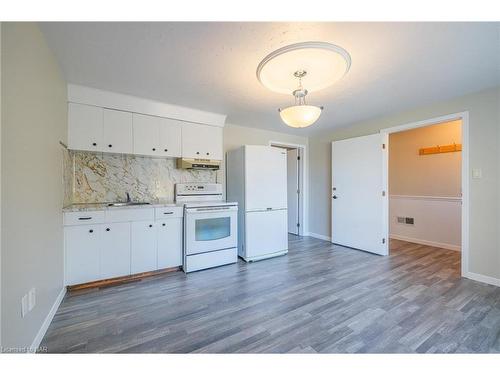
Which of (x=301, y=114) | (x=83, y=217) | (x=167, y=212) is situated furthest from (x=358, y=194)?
(x=83, y=217)

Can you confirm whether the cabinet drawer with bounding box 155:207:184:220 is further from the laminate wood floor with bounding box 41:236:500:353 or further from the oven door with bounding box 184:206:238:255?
the laminate wood floor with bounding box 41:236:500:353

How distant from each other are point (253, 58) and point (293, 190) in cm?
347

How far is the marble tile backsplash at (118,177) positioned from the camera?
2637 millimetres

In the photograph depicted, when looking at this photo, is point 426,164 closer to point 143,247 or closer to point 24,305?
point 143,247

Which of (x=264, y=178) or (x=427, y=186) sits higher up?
(x=264, y=178)

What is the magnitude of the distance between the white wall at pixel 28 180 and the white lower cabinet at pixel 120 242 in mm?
295

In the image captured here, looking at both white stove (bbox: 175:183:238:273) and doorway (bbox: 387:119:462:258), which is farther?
doorway (bbox: 387:119:462:258)

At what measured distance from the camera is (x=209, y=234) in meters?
2.83

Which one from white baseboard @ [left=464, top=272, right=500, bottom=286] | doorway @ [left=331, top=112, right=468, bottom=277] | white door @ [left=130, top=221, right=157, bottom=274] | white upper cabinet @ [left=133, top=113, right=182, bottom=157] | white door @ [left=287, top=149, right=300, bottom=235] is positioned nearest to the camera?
white baseboard @ [left=464, top=272, right=500, bottom=286]

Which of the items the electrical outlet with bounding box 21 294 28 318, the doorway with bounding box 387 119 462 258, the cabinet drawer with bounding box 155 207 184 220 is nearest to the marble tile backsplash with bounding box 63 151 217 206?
the cabinet drawer with bounding box 155 207 184 220

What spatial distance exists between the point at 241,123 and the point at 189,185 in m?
1.44

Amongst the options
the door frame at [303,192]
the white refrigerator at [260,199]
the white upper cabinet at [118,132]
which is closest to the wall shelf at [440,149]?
the door frame at [303,192]

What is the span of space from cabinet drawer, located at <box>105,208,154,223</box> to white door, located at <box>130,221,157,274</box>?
6 cm

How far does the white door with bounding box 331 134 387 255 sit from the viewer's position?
3340mm
